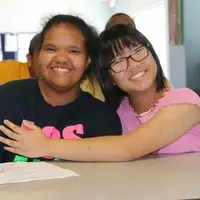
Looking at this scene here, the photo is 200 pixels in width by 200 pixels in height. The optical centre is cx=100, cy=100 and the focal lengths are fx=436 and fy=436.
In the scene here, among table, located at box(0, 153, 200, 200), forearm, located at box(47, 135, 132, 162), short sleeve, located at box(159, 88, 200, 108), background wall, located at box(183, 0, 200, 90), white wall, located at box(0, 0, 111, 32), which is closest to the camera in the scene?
table, located at box(0, 153, 200, 200)

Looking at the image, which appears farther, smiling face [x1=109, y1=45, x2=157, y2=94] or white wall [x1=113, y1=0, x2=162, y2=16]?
white wall [x1=113, y1=0, x2=162, y2=16]

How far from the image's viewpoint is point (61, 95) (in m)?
1.39

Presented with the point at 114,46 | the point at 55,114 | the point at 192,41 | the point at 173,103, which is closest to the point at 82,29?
the point at 114,46

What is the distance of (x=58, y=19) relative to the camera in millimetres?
1420

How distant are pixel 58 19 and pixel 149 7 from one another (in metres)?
3.75

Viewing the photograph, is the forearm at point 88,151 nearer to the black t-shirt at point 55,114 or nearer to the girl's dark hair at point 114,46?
the black t-shirt at point 55,114

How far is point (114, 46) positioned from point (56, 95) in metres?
0.24

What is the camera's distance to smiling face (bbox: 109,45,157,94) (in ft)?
4.28

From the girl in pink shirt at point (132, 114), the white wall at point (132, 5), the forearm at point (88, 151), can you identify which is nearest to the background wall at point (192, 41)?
the white wall at point (132, 5)

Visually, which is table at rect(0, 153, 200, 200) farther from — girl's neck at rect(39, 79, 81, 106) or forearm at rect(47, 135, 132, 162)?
girl's neck at rect(39, 79, 81, 106)

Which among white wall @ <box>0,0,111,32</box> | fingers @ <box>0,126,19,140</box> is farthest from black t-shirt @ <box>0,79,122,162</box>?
white wall @ <box>0,0,111,32</box>

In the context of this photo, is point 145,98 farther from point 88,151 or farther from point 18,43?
point 18,43

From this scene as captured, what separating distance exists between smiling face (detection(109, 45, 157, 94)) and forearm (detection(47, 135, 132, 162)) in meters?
0.26

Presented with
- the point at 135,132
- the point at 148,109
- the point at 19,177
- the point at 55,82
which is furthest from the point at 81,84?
the point at 19,177
